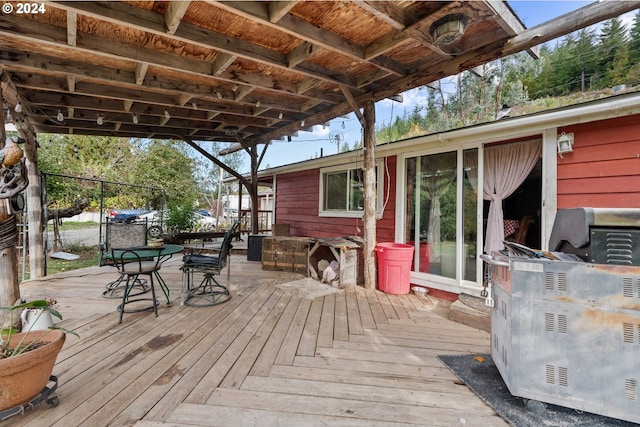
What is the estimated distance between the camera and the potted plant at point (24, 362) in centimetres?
142

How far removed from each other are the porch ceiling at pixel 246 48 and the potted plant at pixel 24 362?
236 centimetres

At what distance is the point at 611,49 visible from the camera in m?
14.6

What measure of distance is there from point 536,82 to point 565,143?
1666cm

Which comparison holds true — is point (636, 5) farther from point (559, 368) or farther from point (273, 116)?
point (273, 116)

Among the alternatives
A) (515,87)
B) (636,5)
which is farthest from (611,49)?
(636,5)

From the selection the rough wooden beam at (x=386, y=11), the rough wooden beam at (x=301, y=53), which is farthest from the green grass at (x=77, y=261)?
the rough wooden beam at (x=386, y=11)

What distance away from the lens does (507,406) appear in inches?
66.4

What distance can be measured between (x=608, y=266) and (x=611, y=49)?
2118cm

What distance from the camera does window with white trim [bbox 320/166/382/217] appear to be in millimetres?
5191

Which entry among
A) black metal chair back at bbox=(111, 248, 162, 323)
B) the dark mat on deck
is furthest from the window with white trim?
black metal chair back at bbox=(111, 248, 162, 323)

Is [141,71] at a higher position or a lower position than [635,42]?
lower

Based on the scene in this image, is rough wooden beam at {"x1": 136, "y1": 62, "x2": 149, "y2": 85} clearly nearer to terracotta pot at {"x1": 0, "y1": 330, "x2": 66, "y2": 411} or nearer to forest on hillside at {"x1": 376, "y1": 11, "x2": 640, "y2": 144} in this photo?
terracotta pot at {"x1": 0, "y1": 330, "x2": 66, "y2": 411}

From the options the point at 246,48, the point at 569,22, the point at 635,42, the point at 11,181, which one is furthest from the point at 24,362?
the point at 635,42

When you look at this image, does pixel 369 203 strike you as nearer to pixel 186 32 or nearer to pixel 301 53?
pixel 301 53
